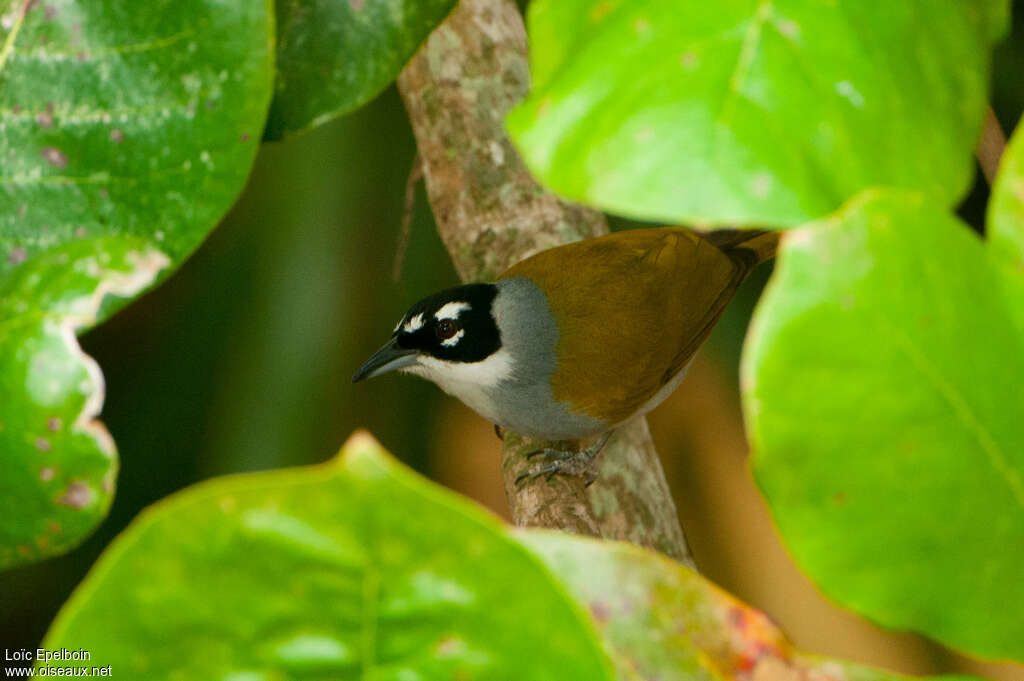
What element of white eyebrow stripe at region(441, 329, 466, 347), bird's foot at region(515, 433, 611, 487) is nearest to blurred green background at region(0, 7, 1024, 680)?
white eyebrow stripe at region(441, 329, 466, 347)

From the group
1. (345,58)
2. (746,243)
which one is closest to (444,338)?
(746,243)

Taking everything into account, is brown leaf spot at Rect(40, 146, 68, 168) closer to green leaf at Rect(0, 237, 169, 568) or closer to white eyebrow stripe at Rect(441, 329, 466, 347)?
green leaf at Rect(0, 237, 169, 568)

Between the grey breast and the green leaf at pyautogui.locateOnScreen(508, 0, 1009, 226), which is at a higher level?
the green leaf at pyautogui.locateOnScreen(508, 0, 1009, 226)

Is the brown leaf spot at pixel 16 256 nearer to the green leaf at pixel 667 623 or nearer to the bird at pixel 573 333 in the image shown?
the green leaf at pixel 667 623

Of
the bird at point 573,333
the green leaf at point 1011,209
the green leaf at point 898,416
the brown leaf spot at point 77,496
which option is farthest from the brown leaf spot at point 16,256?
the bird at point 573,333


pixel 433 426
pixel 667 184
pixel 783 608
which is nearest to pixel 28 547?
pixel 667 184

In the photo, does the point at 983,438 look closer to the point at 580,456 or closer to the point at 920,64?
the point at 920,64
